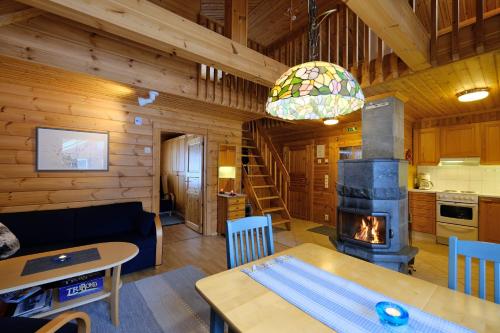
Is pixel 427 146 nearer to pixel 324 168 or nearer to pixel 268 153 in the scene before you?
pixel 324 168

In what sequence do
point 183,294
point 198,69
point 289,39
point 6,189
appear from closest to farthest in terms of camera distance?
point 183,294
point 6,189
point 198,69
point 289,39

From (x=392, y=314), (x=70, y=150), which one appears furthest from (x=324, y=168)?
(x=70, y=150)

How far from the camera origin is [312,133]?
19.0 feet

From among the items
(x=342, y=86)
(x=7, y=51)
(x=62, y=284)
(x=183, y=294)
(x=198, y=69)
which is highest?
(x=198, y=69)

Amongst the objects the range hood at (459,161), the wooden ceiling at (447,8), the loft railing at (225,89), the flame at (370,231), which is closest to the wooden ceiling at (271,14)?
the loft railing at (225,89)

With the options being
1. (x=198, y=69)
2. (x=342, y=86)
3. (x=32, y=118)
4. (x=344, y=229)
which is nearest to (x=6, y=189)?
(x=32, y=118)

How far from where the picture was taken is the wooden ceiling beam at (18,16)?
72.6 inches

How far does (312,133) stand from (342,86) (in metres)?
4.90

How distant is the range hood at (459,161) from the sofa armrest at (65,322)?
5667 millimetres

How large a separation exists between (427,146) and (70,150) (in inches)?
248

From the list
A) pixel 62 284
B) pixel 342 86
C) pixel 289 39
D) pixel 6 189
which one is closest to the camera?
pixel 342 86

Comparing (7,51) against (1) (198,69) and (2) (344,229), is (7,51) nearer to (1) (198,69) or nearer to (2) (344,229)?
(1) (198,69)

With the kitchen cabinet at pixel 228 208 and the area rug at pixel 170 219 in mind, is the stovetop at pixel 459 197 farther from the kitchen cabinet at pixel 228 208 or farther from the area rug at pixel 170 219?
the area rug at pixel 170 219

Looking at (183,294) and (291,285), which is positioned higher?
(291,285)
